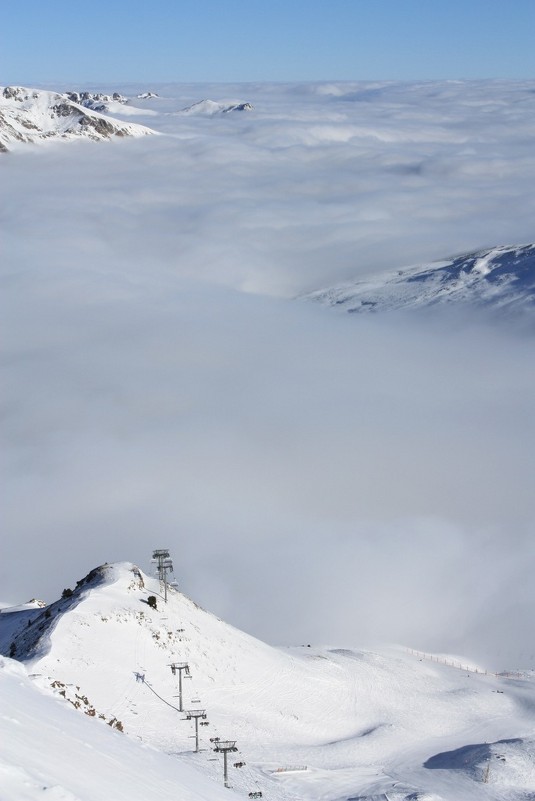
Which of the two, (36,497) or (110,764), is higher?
(36,497)

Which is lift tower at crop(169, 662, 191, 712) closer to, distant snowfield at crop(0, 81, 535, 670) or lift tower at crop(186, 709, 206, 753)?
lift tower at crop(186, 709, 206, 753)

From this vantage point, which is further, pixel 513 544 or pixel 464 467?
pixel 464 467

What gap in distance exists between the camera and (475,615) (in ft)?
271

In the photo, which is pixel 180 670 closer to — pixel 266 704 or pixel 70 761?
pixel 266 704

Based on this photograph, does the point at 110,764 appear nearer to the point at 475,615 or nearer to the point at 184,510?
the point at 475,615

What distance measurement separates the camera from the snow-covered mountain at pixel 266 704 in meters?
37.4

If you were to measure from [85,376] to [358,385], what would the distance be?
4880 centimetres

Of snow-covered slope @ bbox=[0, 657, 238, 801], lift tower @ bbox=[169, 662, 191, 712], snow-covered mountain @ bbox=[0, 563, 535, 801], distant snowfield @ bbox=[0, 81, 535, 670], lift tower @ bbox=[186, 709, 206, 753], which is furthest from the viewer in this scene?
distant snowfield @ bbox=[0, 81, 535, 670]

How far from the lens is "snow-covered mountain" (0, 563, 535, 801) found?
3744 cm

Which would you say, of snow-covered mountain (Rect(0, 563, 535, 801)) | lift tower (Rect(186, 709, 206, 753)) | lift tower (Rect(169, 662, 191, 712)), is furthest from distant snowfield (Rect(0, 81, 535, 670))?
lift tower (Rect(186, 709, 206, 753))

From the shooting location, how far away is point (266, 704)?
43562 millimetres

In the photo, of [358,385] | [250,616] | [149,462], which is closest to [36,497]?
[149,462]

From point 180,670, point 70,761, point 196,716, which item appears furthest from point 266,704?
point 70,761

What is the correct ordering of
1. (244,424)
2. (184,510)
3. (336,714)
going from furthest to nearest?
(244,424) → (184,510) → (336,714)
